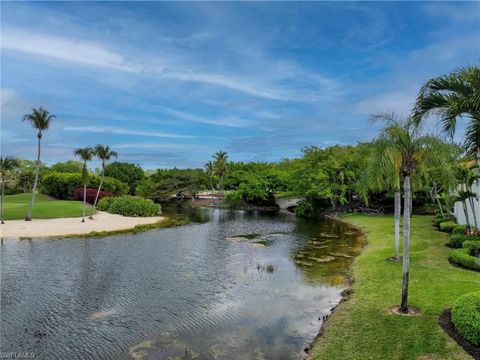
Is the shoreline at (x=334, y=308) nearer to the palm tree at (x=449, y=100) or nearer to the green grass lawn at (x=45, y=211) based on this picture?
the palm tree at (x=449, y=100)

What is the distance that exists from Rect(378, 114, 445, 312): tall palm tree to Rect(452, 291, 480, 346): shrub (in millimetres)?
1511

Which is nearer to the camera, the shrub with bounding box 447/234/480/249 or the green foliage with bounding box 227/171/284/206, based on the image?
the shrub with bounding box 447/234/480/249

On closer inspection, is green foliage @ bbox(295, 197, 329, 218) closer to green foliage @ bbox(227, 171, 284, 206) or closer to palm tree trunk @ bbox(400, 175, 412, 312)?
green foliage @ bbox(227, 171, 284, 206)

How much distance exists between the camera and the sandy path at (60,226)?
2973 cm

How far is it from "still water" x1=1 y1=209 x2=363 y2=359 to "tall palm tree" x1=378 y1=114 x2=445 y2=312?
3810mm

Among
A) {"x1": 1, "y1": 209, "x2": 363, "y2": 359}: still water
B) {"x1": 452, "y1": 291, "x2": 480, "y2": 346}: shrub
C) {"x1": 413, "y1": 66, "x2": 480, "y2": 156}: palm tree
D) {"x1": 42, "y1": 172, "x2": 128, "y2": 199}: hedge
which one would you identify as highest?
{"x1": 413, "y1": 66, "x2": 480, "y2": 156}: palm tree

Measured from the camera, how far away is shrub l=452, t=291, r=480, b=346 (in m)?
8.67

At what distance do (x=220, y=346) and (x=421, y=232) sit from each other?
22.7 meters

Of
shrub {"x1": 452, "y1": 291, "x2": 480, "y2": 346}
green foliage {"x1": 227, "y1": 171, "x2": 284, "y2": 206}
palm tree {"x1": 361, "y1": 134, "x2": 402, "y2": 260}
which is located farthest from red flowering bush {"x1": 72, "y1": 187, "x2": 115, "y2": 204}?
shrub {"x1": 452, "y1": 291, "x2": 480, "y2": 346}

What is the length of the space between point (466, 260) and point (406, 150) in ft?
28.2

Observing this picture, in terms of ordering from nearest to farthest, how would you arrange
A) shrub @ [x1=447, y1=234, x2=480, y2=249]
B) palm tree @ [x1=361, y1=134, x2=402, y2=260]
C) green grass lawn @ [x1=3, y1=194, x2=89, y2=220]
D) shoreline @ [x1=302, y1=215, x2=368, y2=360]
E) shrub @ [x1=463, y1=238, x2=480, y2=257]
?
1. shoreline @ [x1=302, y1=215, x2=368, y2=360]
2. palm tree @ [x1=361, y1=134, x2=402, y2=260]
3. shrub @ [x1=463, y1=238, x2=480, y2=257]
4. shrub @ [x1=447, y1=234, x2=480, y2=249]
5. green grass lawn @ [x1=3, y1=194, x2=89, y2=220]

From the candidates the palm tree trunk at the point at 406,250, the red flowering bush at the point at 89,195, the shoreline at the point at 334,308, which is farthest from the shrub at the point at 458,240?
the red flowering bush at the point at 89,195

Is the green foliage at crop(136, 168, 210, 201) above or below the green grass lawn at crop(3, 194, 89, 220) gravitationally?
above

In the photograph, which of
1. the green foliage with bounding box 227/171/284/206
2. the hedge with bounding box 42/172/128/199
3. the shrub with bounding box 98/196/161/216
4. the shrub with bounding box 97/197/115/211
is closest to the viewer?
the shrub with bounding box 98/196/161/216
